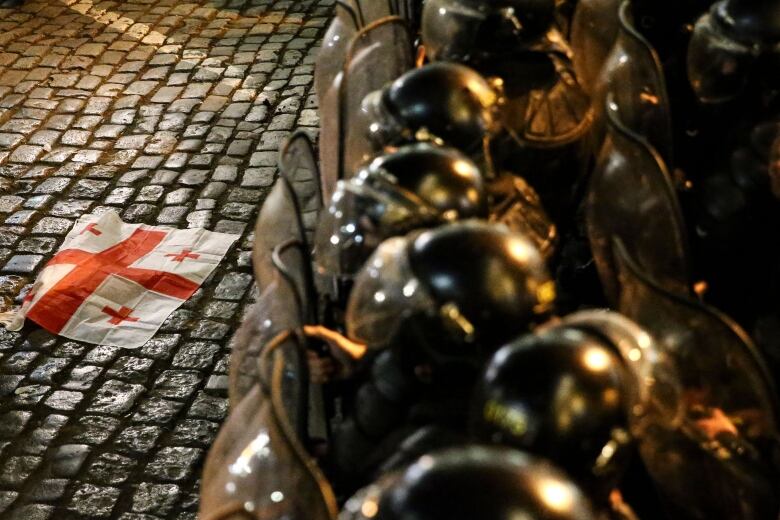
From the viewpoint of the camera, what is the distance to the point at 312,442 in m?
1.91

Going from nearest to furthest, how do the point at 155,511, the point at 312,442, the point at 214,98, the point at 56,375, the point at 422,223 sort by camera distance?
the point at 422,223 → the point at 312,442 → the point at 155,511 → the point at 56,375 → the point at 214,98

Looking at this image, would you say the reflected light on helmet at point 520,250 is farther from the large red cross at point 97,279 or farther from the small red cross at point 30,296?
the small red cross at point 30,296

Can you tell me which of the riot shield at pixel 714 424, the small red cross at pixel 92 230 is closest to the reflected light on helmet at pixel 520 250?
the riot shield at pixel 714 424

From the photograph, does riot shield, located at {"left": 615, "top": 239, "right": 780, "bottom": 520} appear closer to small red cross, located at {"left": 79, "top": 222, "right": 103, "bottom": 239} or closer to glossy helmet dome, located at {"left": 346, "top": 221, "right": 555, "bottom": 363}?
glossy helmet dome, located at {"left": 346, "top": 221, "right": 555, "bottom": 363}

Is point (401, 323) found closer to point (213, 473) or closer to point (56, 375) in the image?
point (213, 473)

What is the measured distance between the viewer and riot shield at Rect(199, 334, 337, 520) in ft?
4.93

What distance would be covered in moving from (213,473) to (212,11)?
6.16 metres

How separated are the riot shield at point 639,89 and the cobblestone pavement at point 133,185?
6.30ft

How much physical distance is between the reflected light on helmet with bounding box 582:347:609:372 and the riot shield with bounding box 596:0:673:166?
105 centimetres

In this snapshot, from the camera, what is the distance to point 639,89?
234 centimetres

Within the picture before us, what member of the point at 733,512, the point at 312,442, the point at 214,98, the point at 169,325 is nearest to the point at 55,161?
the point at 214,98

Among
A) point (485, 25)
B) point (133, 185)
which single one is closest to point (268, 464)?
point (485, 25)

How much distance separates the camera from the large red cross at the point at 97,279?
4.05m

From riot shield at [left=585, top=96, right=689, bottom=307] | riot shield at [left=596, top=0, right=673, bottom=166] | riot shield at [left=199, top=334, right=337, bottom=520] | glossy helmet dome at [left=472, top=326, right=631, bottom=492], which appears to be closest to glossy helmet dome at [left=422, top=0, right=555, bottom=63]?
riot shield at [left=596, top=0, right=673, bottom=166]
